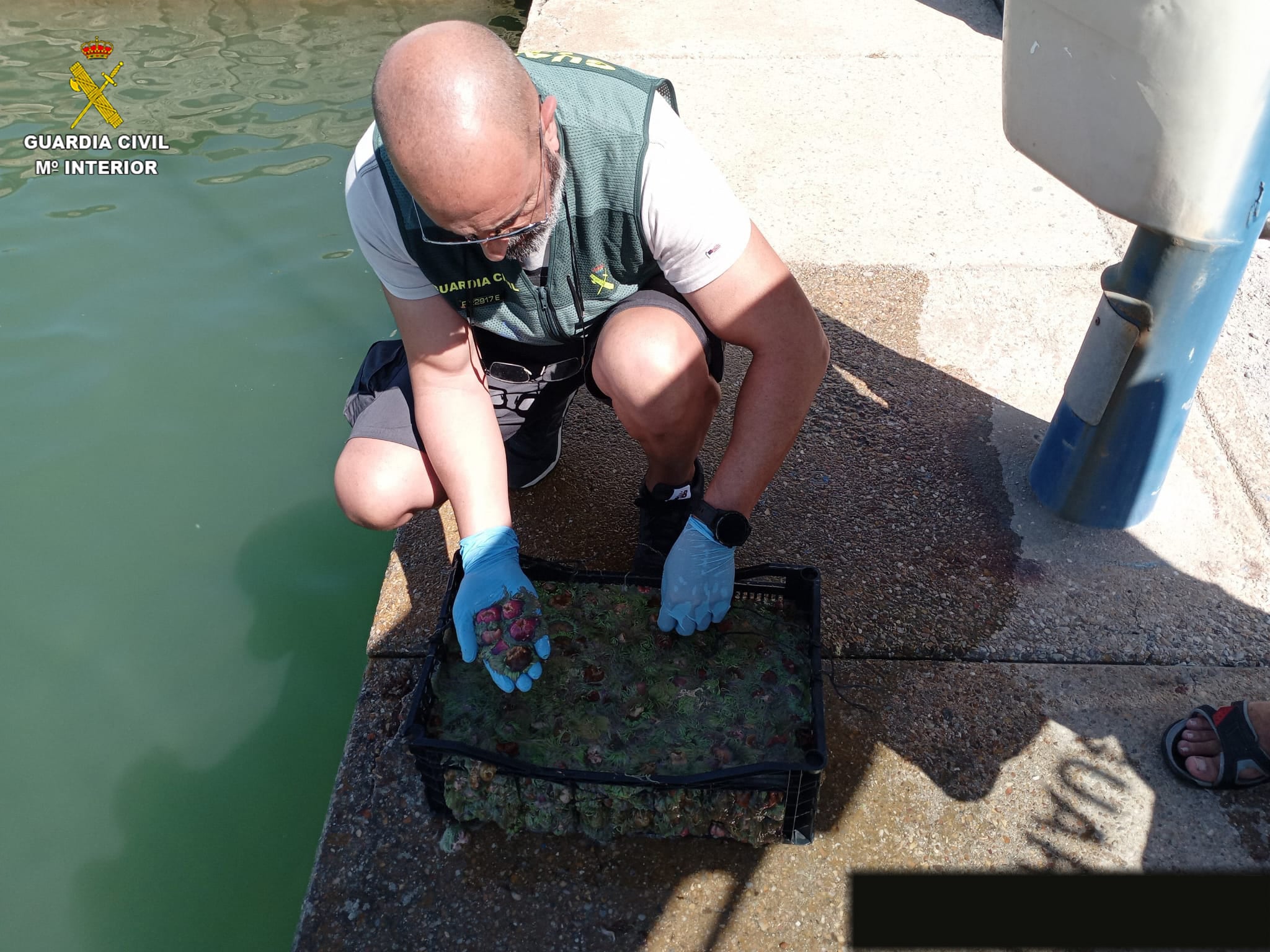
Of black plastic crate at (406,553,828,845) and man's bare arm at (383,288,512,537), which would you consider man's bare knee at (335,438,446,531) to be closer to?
man's bare arm at (383,288,512,537)

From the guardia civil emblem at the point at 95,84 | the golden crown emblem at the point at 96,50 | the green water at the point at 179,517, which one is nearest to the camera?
the green water at the point at 179,517

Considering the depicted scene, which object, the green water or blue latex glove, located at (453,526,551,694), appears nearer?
blue latex glove, located at (453,526,551,694)

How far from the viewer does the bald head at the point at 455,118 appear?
144cm

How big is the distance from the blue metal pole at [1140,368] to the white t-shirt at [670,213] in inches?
33.0

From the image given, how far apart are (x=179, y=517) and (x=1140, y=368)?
2.72 m

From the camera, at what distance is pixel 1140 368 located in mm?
1947

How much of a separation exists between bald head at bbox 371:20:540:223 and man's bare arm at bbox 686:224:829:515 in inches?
19.3

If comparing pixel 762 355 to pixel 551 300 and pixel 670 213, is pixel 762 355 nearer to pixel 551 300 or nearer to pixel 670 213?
pixel 670 213

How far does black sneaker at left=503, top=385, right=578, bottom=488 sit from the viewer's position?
7.23 feet

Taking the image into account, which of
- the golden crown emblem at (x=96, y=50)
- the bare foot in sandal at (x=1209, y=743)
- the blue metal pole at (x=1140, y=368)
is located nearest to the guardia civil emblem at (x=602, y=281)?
the blue metal pole at (x=1140, y=368)

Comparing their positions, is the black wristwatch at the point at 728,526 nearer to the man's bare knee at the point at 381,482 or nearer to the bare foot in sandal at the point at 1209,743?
the man's bare knee at the point at 381,482

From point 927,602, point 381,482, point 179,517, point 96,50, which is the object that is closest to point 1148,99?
point 927,602

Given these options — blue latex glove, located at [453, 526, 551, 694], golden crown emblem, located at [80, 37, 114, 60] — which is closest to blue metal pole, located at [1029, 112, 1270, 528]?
blue latex glove, located at [453, 526, 551, 694]

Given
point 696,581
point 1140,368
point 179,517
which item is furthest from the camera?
point 179,517
